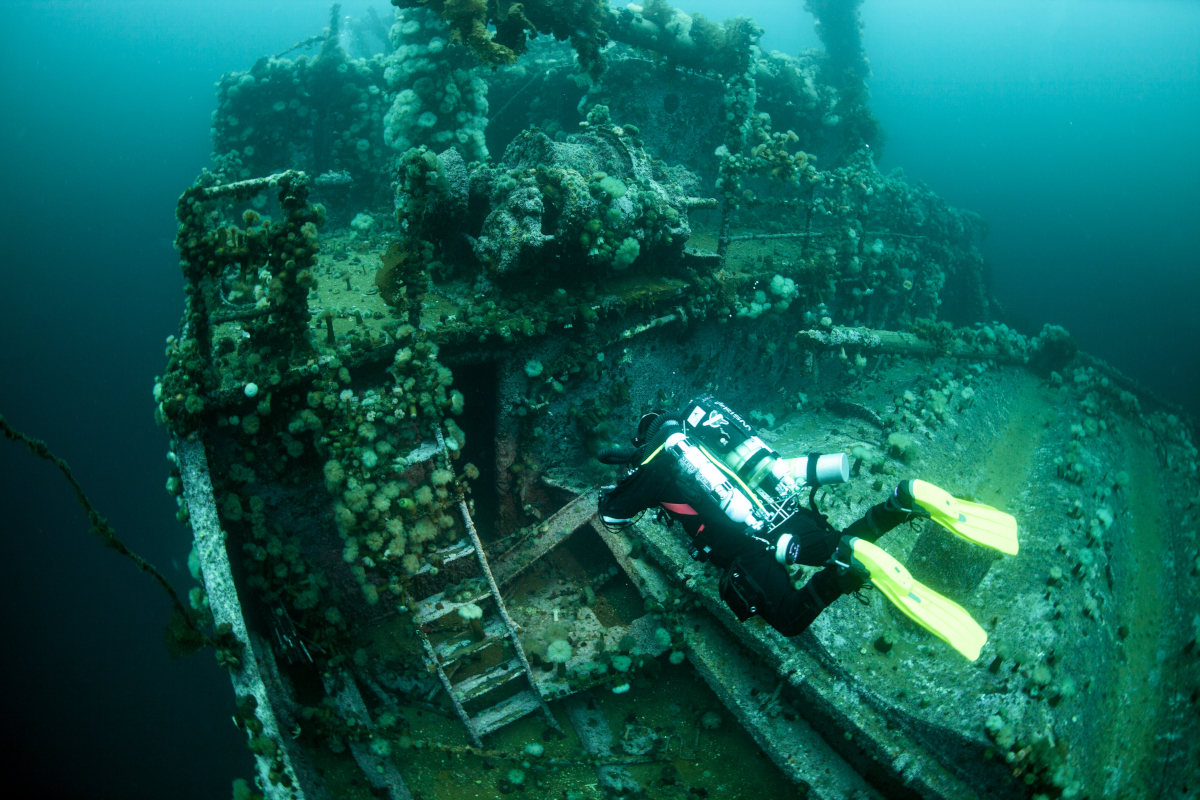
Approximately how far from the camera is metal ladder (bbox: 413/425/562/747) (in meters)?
4.45

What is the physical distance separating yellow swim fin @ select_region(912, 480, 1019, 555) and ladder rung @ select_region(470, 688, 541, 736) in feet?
12.4

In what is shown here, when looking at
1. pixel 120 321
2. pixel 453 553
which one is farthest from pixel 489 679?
pixel 120 321

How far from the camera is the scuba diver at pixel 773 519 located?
2.77 metres

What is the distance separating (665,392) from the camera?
7.28 m

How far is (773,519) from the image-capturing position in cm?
321

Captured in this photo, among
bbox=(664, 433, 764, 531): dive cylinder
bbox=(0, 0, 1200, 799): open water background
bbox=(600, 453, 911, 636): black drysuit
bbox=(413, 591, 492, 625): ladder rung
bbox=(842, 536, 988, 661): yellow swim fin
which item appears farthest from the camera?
bbox=(0, 0, 1200, 799): open water background

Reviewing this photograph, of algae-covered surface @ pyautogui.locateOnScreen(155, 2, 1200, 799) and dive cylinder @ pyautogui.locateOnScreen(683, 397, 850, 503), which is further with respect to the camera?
algae-covered surface @ pyautogui.locateOnScreen(155, 2, 1200, 799)

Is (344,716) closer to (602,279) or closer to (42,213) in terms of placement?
(602,279)

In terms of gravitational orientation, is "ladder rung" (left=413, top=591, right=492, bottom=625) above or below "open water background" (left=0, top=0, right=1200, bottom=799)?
below

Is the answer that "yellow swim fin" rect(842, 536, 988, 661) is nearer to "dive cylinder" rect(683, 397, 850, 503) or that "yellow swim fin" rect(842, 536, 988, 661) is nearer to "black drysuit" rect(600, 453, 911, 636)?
"black drysuit" rect(600, 453, 911, 636)

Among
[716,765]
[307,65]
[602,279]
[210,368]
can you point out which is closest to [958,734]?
[716,765]

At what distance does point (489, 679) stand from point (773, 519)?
3.06 meters

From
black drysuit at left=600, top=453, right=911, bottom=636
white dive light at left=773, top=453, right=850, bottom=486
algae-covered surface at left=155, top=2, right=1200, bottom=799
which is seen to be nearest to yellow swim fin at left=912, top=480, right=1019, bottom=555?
black drysuit at left=600, top=453, right=911, bottom=636

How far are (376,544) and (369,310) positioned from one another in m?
2.69
